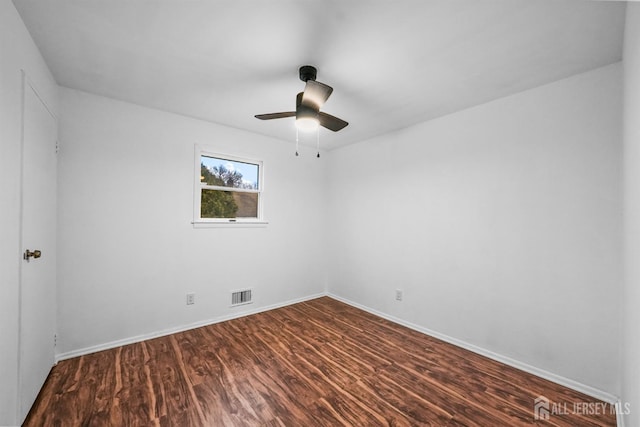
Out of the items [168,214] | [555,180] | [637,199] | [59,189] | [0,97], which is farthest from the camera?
[168,214]

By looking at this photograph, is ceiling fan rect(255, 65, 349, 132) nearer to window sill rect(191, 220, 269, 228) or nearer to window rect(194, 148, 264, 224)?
window rect(194, 148, 264, 224)

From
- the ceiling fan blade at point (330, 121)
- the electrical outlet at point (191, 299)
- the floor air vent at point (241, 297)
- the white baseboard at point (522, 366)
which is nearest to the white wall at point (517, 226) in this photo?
→ the white baseboard at point (522, 366)

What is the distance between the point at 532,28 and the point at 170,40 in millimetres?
2422

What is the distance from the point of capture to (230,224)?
12.1 feet

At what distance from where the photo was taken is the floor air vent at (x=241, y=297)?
3695 mm

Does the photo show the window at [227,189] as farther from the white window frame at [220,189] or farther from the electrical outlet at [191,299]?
the electrical outlet at [191,299]

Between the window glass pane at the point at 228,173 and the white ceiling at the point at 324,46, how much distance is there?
0.90 m

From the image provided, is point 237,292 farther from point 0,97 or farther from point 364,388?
point 0,97

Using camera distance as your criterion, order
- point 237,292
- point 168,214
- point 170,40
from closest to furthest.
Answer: point 170,40 → point 168,214 → point 237,292

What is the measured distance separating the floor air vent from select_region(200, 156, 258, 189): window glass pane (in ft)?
4.88

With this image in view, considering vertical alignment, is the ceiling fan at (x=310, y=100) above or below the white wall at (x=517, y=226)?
above

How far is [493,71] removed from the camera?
2.23 m

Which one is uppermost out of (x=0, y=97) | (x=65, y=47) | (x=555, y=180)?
(x=65, y=47)

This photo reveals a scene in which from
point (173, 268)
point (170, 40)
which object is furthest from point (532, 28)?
point (173, 268)
